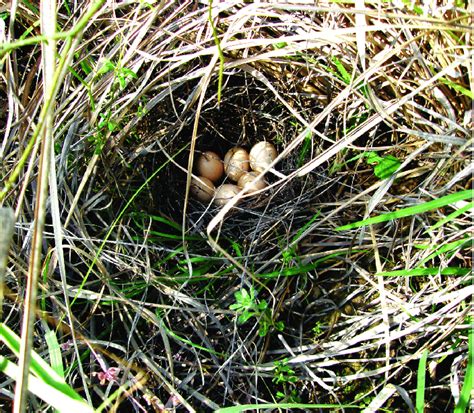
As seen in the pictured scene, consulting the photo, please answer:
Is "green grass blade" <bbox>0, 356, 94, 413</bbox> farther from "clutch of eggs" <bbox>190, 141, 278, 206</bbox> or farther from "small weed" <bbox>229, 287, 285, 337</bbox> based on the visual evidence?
"clutch of eggs" <bbox>190, 141, 278, 206</bbox>

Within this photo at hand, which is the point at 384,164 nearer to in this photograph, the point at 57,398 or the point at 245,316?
the point at 245,316

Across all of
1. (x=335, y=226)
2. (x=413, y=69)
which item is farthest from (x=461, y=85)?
(x=335, y=226)

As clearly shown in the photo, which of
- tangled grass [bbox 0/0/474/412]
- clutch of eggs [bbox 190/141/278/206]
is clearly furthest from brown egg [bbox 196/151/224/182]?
tangled grass [bbox 0/0/474/412]

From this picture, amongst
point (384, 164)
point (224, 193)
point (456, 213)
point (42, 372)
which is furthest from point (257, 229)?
point (42, 372)

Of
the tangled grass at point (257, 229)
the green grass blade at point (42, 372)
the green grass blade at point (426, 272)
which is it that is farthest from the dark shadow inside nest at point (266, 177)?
the green grass blade at point (42, 372)

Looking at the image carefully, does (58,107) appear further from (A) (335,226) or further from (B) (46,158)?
(A) (335,226)

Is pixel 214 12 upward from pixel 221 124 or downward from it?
upward
